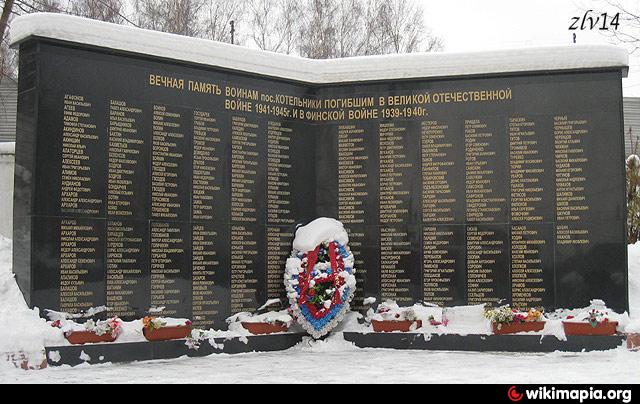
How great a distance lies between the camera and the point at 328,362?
10250 mm

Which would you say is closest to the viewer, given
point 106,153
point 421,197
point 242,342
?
point 106,153

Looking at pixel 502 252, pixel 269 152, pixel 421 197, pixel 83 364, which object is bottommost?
pixel 83 364

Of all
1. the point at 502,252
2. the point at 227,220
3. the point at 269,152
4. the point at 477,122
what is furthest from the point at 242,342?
the point at 477,122

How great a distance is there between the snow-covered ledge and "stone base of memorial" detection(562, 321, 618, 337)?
151 inches

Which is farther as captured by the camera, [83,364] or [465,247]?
[465,247]

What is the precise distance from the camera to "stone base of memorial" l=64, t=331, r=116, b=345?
966cm

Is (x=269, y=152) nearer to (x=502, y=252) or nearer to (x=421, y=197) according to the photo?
(x=421, y=197)

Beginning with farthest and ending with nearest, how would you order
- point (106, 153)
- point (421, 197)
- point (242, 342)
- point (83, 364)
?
point (421, 197)
point (242, 342)
point (106, 153)
point (83, 364)

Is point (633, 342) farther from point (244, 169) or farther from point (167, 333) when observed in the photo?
point (167, 333)

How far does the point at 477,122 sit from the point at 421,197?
1.45 meters

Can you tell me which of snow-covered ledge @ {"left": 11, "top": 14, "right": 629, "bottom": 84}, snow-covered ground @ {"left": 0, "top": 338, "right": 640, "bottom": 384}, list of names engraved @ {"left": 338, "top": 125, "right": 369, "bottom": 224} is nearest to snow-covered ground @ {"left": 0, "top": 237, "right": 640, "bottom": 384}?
snow-covered ground @ {"left": 0, "top": 338, "right": 640, "bottom": 384}

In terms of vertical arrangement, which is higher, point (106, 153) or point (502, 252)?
point (106, 153)

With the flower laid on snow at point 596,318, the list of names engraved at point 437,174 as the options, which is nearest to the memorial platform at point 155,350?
the list of names engraved at point 437,174

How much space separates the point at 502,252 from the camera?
11.6 meters
